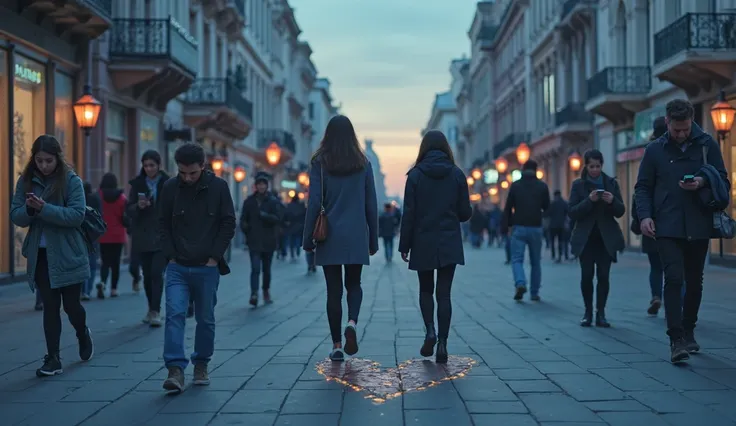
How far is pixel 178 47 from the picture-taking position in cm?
2569

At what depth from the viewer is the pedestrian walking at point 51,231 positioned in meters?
7.44

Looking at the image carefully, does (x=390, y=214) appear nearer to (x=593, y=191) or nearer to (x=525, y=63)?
(x=593, y=191)

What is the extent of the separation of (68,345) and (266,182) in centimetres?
521

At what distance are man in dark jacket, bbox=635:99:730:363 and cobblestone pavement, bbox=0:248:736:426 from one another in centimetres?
50

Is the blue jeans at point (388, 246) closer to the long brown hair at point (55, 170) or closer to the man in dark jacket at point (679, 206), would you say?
the man in dark jacket at point (679, 206)

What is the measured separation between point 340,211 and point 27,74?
12399 millimetres

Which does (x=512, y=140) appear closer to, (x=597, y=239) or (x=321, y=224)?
(x=597, y=239)

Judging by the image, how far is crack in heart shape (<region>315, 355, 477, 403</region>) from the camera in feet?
21.9

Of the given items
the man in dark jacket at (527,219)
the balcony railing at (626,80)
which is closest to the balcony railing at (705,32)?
the balcony railing at (626,80)

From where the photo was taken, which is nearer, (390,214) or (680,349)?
(680,349)

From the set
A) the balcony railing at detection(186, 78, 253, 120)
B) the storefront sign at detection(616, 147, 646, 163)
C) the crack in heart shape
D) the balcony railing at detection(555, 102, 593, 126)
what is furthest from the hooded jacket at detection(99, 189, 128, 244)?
the balcony railing at detection(555, 102, 593, 126)

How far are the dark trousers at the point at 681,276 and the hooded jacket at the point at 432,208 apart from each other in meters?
1.60

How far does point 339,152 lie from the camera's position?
310 inches

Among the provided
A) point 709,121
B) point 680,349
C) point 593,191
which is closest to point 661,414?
point 680,349
